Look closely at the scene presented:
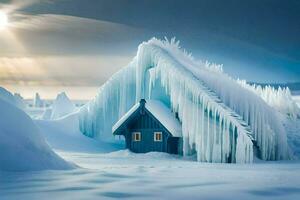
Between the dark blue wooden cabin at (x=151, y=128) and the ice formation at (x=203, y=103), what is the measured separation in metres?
1.25

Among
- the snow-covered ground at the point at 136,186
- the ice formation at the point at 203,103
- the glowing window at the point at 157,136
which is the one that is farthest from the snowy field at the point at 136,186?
the glowing window at the point at 157,136

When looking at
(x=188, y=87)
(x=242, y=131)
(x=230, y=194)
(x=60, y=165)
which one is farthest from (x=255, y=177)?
(x=188, y=87)

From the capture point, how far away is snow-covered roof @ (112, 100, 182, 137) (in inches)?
1470

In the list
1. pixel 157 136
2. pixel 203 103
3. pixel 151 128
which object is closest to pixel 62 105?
pixel 151 128

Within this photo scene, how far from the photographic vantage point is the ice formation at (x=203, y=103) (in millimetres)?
33875

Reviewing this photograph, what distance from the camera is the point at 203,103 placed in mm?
35062

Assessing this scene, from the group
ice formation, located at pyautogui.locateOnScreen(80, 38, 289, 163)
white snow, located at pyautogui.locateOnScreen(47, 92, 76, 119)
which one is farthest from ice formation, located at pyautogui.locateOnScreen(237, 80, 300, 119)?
white snow, located at pyautogui.locateOnScreen(47, 92, 76, 119)

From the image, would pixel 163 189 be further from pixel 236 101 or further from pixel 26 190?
pixel 236 101

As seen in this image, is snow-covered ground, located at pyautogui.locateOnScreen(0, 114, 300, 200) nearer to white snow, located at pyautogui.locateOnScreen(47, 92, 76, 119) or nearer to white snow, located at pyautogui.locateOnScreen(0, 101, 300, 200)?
white snow, located at pyautogui.locateOnScreen(0, 101, 300, 200)

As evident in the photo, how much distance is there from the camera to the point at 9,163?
19906mm

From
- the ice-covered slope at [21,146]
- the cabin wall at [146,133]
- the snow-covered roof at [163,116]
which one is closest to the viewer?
the ice-covered slope at [21,146]

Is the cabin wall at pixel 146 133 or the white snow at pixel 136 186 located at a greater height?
the cabin wall at pixel 146 133

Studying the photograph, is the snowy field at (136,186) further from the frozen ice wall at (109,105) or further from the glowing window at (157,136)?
the frozen ice wall at (109,105)

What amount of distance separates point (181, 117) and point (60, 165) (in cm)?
1629
